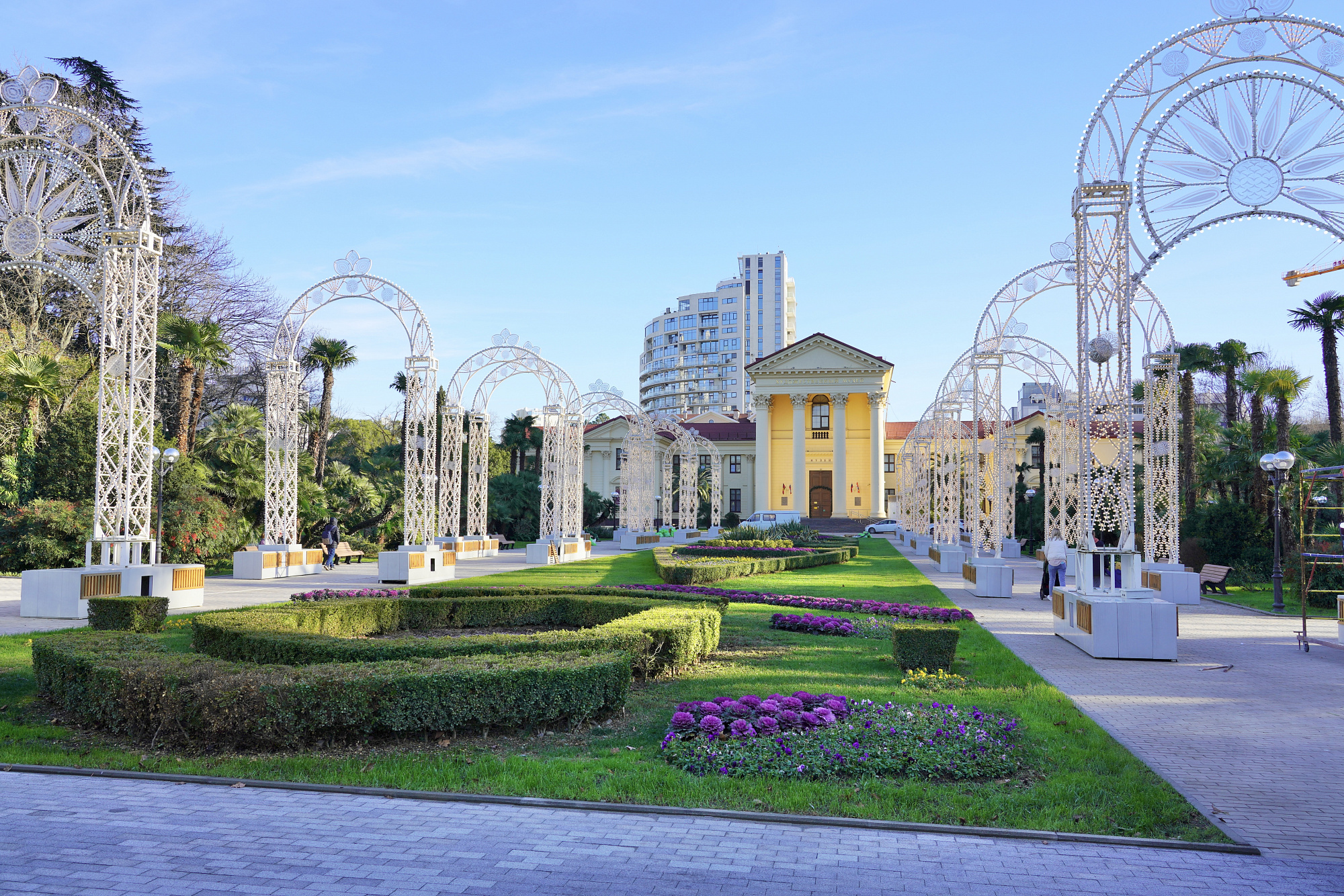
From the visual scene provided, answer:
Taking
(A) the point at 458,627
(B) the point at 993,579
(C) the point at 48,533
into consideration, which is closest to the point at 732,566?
(B) the point at 993,579

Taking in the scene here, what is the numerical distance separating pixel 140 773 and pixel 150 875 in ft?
6.36

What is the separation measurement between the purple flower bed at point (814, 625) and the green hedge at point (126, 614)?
8636 millimetres

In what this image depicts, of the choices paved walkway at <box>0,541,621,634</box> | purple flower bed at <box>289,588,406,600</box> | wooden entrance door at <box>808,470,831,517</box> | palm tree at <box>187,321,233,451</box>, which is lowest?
paved walkway at <box>0,541,621,634</box>

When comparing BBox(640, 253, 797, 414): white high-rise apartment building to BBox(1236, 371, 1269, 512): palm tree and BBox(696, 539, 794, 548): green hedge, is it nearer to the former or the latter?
BBox(696, 539, 794, 548): green hedge

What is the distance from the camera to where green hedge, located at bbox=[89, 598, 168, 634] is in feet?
37.0

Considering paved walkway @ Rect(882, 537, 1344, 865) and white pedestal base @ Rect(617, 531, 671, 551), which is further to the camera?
white pedestal base @ Rect(617, 531, 671, 551)

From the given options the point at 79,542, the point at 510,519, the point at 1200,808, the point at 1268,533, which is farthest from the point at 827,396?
the point at 1200,808

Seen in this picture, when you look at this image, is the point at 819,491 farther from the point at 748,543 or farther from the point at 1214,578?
the point at 1214,578

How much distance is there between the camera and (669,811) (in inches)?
201

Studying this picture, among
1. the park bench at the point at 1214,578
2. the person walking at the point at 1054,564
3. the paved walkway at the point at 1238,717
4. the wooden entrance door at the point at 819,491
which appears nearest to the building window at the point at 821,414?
the wooden entrance door at the point at 819,491

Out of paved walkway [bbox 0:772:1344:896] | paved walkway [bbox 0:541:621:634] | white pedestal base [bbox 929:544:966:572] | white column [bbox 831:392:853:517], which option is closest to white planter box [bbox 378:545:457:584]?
paved walkway [bbox 0:541:621:634]

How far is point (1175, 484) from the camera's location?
18828mm

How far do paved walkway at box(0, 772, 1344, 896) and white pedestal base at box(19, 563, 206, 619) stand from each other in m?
10.1

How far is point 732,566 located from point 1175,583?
9876mm
